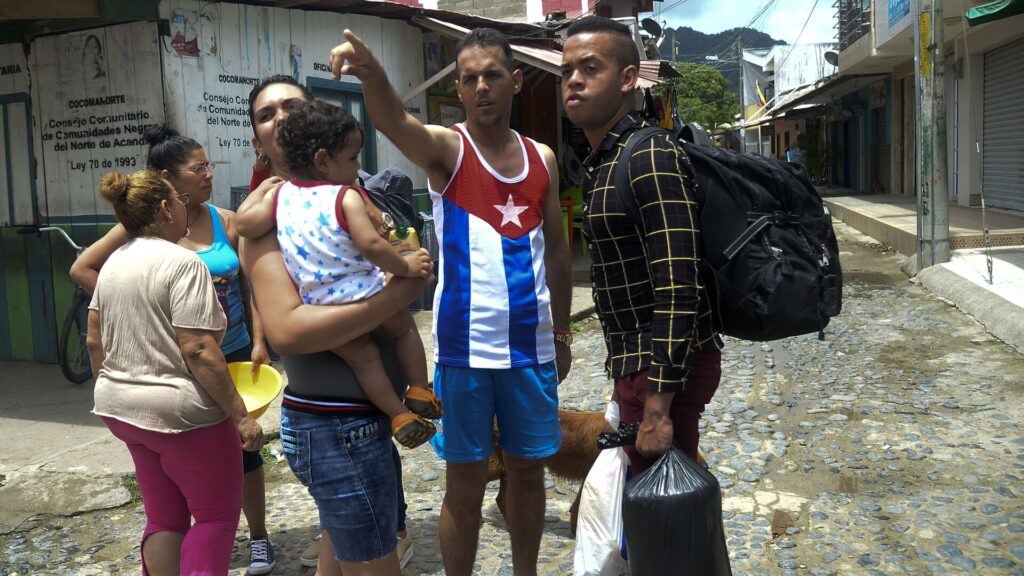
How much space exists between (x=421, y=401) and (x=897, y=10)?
1819 cm

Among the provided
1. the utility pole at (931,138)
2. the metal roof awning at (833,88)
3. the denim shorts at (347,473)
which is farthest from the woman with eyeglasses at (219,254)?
the metal roof awning at (833,88)

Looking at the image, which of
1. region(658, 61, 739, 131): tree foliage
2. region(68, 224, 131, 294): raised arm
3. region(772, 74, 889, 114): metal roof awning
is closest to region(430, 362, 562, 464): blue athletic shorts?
region(68, 224, 131, 294): raised arm

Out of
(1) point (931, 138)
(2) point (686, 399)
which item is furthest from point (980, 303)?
(2) point (686, 399)

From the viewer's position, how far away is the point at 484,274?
114 inches

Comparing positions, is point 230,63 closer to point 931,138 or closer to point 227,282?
point 227,282

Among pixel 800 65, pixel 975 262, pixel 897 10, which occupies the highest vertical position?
pixel 800 65

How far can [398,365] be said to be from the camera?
104 inches

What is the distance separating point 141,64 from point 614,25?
5.31 metres

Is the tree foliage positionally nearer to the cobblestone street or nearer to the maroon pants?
the cobblestone street

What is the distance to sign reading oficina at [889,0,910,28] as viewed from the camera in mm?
16847

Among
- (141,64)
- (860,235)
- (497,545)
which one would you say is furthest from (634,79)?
(860,235)

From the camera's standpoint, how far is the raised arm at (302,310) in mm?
2416

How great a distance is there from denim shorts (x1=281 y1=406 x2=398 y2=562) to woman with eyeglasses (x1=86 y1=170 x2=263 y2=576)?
41 centimetres

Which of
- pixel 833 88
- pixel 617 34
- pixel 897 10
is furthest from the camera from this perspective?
pixel 833 88
